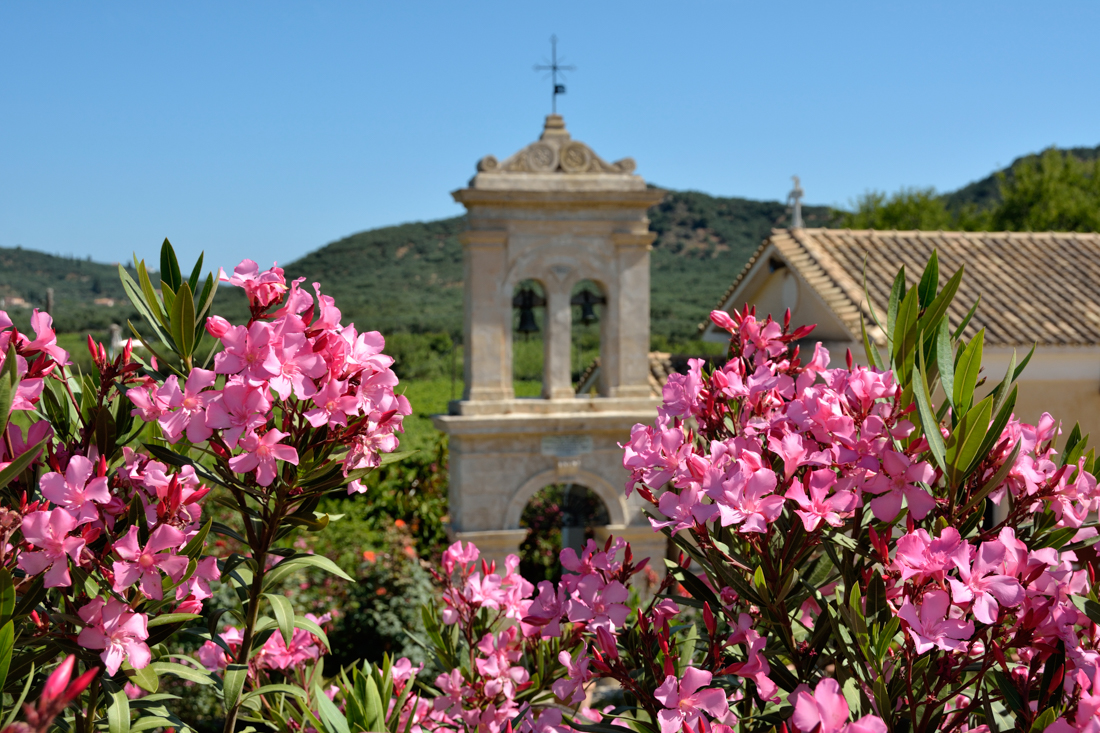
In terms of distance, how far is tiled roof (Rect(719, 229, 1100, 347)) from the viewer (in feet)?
29.8

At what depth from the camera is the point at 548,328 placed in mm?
8898

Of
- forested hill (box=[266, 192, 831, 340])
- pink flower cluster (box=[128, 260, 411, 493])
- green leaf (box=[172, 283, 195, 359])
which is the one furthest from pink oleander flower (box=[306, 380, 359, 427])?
forested hill (box=[266, 192, 831, 340])

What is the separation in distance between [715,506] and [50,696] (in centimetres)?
101

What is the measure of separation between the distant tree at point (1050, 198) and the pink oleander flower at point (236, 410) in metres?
32.7

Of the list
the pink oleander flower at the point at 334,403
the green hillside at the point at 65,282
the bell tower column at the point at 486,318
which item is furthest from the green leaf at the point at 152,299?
the green hillside at the point at 65,282

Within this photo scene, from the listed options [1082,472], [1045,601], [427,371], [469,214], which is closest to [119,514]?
[1045,601]

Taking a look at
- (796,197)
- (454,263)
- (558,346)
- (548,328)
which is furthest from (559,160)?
(454,263)

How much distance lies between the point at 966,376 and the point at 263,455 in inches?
48.6

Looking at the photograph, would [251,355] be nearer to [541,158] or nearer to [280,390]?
[280,390]

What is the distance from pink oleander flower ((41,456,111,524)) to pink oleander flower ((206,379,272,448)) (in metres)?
0.20

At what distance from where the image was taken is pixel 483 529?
346 inches

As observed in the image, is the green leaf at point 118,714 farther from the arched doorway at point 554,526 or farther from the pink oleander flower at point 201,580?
the arched doorway at point 554,526

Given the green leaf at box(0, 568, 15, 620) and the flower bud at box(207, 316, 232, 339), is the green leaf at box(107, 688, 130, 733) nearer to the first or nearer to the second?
the green leaf at box(0, 568, 15, 620)

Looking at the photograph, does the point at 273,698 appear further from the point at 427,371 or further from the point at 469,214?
the point at 427,371
